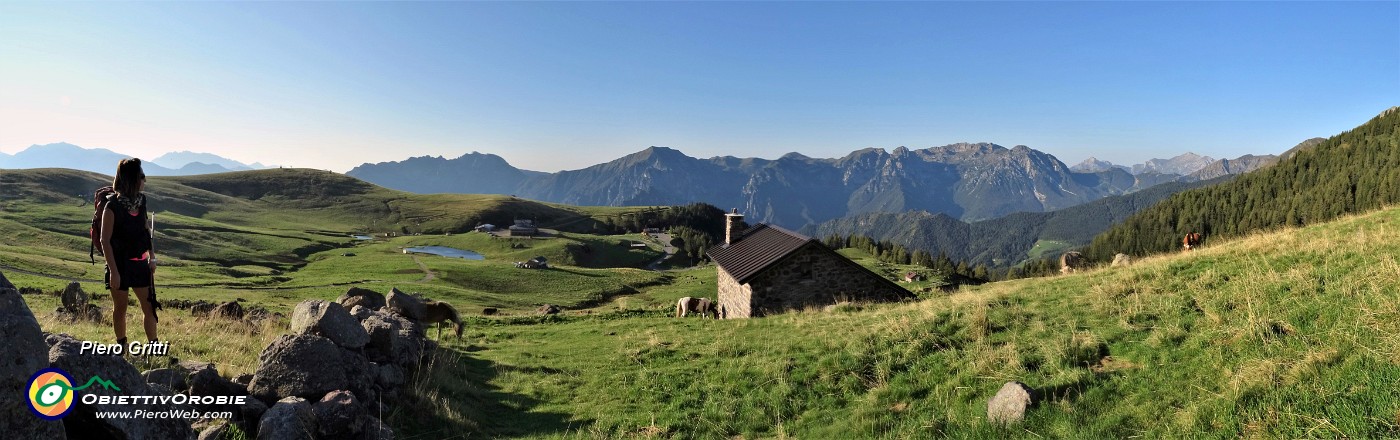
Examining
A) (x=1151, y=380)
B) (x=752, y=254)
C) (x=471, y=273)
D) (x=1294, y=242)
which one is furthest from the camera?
(x=471, y=273)

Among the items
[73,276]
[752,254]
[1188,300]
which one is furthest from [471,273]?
[1188,300]

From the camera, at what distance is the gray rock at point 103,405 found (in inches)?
237

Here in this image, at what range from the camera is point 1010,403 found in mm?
9359

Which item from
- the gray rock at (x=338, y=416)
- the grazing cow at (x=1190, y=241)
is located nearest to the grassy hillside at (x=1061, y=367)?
the gray rock at (x=338, y=416)

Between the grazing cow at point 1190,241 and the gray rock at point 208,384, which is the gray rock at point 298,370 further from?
the grazing cow at point 1190,241

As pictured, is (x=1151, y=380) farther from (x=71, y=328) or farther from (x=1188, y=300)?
(x=71, y=328)

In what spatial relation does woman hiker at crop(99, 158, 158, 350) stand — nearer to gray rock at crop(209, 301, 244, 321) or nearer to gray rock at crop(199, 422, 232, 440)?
gray rock at crop(199, 422, 232, 440)

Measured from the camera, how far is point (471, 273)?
7538cm

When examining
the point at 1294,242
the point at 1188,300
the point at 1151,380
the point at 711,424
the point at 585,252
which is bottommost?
the point at 585,252

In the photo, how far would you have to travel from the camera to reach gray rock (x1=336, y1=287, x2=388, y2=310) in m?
21.0

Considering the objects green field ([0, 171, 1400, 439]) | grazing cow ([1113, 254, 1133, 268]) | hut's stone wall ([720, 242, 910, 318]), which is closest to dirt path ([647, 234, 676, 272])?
hut's stone wall ([720, 242, 910, 318])

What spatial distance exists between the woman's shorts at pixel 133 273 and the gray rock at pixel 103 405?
9.46 ft

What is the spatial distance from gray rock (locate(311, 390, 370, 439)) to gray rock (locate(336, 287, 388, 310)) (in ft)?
44.9

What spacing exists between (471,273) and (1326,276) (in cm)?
7841
